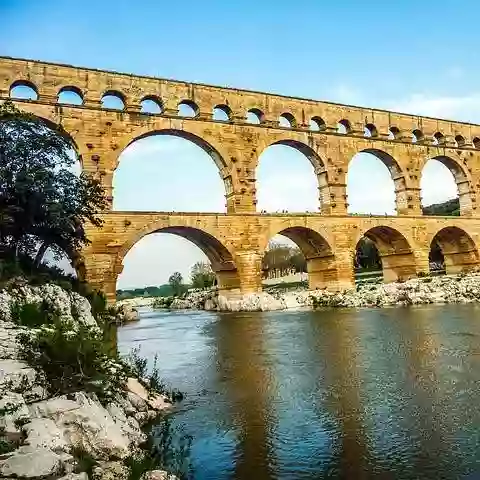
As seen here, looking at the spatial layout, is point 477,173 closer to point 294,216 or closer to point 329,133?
point 329,133

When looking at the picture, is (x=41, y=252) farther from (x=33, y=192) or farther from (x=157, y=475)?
(x=157, y=475)

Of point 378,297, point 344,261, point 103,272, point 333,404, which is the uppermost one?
point 103,272

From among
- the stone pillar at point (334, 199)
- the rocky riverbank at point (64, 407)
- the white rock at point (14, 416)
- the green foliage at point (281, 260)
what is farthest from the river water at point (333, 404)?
the green foliage at point (281, 260)

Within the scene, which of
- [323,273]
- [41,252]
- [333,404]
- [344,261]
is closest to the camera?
[333,404]

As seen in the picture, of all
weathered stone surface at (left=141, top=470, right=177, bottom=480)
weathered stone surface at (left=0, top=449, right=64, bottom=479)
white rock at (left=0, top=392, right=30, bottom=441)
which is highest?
white rock at (left=0, top=392, right=30, bottom=441)

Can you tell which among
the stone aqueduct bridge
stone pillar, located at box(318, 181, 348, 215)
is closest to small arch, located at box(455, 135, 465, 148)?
the stone aqueduct bridge

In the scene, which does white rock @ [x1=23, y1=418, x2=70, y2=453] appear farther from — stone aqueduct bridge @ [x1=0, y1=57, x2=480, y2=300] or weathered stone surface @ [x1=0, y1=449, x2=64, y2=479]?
stone aqueduct bridge @ [x1=0, y1=57, x2=480, y2=300]

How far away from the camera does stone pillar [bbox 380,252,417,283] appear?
3303 centimetres

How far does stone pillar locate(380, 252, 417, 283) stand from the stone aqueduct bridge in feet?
0.26

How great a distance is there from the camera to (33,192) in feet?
41.5

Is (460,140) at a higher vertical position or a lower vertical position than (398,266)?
higher

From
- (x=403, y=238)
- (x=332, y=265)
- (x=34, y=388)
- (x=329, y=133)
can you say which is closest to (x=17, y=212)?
(x=34, y=388)

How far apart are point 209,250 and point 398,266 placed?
13775mm

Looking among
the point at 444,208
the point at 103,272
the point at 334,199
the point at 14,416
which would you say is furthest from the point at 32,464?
the point at 444,208
